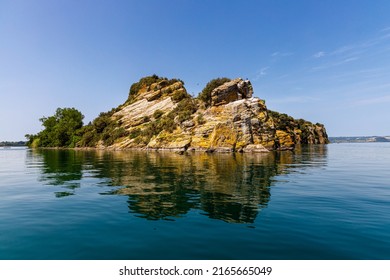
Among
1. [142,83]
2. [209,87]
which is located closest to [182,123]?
[209,87]

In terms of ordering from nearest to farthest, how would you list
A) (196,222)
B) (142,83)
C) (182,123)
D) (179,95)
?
(196,222), (182,123), (179,95), (142,83)

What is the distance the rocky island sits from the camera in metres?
70.8

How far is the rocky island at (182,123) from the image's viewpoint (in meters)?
70.8

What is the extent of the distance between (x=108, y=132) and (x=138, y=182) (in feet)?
298

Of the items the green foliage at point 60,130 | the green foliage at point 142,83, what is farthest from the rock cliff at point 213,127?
the green foliage at point 60,130

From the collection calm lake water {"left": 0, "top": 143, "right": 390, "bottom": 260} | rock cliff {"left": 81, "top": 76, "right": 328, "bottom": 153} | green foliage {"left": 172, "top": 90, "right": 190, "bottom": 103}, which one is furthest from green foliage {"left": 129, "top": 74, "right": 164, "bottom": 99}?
calm lake water {"left": 0, "top": 143, "right": 390, "bottom": 260}

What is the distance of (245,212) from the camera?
42.3 feet

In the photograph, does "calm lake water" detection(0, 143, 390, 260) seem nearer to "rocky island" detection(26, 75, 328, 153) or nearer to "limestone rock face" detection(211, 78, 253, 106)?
"rocky island" detection(26, 75, 328, 153)

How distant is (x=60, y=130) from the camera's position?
5089 inches

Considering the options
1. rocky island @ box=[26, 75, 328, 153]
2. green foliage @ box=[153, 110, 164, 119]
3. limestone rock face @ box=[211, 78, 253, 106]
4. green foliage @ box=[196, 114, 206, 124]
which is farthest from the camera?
green foliage @ box=[153, 110, 164, 119]

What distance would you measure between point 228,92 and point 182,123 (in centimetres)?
1706

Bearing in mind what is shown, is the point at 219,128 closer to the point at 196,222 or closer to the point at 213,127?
the point at 213,127

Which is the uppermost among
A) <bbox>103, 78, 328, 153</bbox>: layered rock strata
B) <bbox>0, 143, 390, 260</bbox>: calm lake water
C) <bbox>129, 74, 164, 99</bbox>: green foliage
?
<bbox>129, 74, 164, 99</bbox>: green foliage
